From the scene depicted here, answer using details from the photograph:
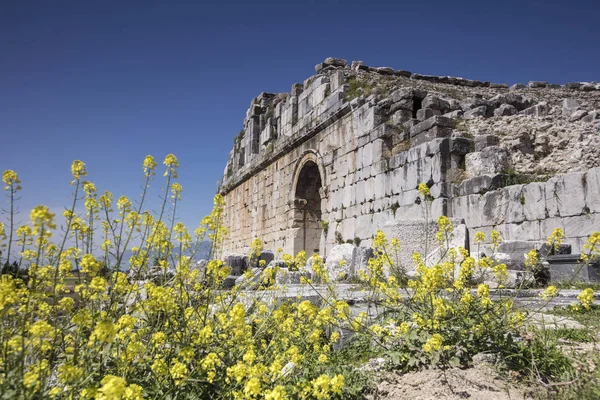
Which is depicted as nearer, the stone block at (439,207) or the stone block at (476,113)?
the stone block at (439,207)

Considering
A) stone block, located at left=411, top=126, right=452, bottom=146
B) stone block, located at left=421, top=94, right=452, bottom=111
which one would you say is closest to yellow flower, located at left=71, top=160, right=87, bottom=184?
stone block, located at left=411, top=126, right=452, bottom=146

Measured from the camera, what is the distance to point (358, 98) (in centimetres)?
963

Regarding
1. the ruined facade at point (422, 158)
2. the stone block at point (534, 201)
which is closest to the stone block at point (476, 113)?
the ruined facade at point (422, 158)

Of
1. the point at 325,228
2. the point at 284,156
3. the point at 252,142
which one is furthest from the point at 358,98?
the point at 252,142

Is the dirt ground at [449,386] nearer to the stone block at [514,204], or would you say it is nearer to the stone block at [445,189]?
the stone block at [514,204]

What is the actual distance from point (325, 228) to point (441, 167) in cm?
402

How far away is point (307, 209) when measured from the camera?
40.7 feet

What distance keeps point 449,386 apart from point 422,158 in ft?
19.1

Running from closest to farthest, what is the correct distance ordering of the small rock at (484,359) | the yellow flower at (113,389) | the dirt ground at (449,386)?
1. the yellow flower at (113,389)
2. the dirt ground at (449,386)
3. the small rock at (484,359)

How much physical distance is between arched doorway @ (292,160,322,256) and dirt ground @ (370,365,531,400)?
9.68 meters

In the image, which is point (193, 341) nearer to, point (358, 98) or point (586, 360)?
point (586, 360)

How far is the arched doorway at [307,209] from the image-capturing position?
12.1 m

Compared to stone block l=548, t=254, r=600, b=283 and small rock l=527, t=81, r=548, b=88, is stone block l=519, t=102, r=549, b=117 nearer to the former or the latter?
stone block l=548, t=254, r=600, b=283

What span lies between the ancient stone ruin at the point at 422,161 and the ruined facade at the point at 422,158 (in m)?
0.02
